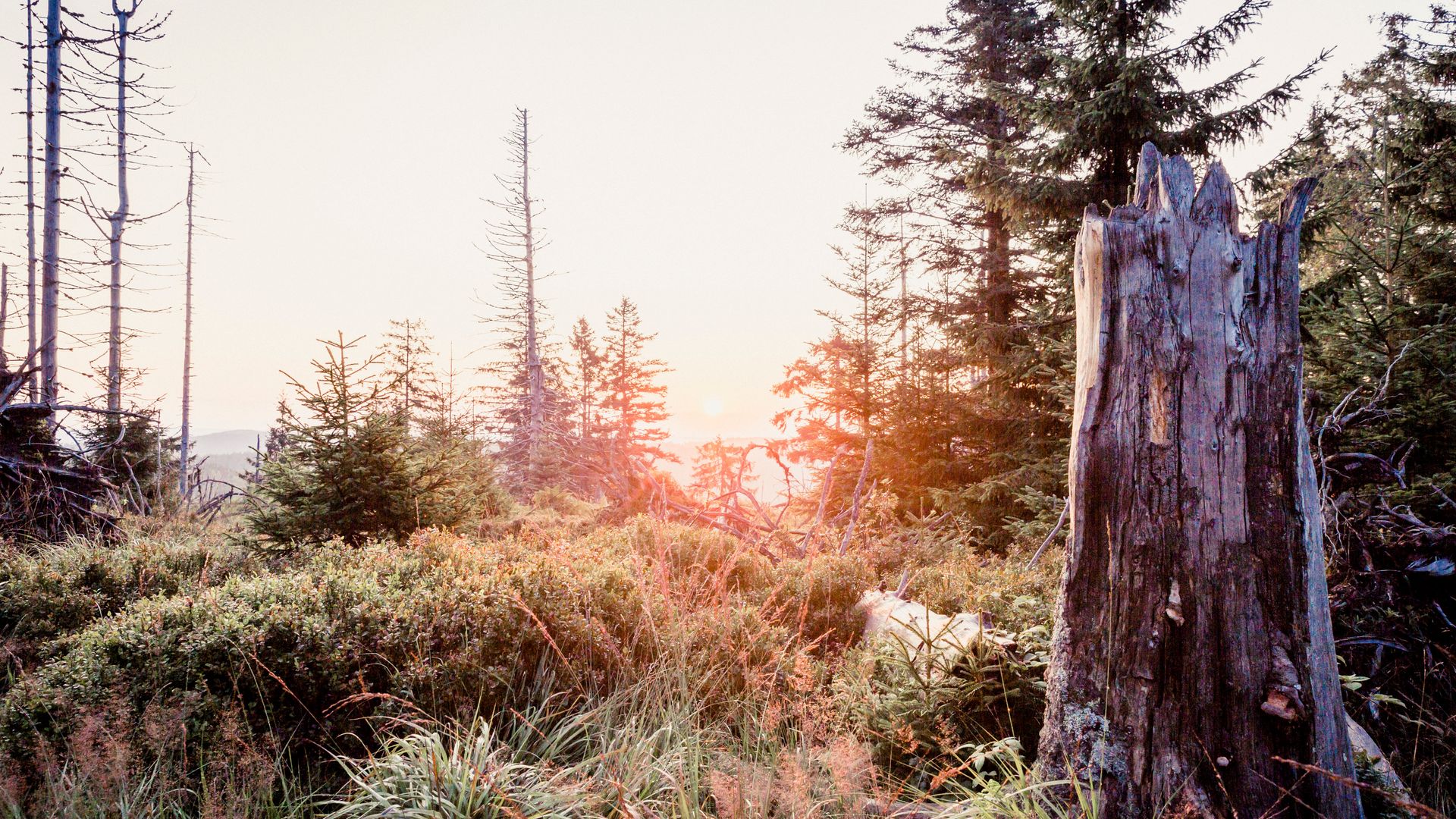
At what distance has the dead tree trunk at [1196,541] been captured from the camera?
208 cm

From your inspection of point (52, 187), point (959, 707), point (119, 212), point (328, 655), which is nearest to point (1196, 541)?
point (959, 707)

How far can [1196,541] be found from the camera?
2168 mm

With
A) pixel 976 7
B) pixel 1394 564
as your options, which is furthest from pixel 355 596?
pixel 976 7

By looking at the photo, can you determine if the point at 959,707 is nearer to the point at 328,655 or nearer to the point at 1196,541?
the point at 1196,541

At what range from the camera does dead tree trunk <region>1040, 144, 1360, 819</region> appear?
6.82 ft

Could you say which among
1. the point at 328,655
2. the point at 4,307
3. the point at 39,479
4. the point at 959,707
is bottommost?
the point at 959,707

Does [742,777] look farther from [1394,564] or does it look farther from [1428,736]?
[1394,564]

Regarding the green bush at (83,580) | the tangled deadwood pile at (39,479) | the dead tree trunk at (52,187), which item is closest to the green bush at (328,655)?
the green bush at (83,580)

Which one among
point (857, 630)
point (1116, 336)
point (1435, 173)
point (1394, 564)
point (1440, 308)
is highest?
point (1435, 173)

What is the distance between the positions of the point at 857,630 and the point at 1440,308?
6.13 m

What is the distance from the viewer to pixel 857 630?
5.41 m

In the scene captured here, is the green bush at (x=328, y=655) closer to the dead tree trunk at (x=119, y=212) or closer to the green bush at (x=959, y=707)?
the green bush at (x=959, y=707)

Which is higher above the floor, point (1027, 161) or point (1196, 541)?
point (1027, 161)

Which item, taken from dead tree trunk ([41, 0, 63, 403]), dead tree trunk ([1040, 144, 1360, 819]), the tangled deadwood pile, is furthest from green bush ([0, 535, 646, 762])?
dead tree trunk ([41, 0, 63, 403])
